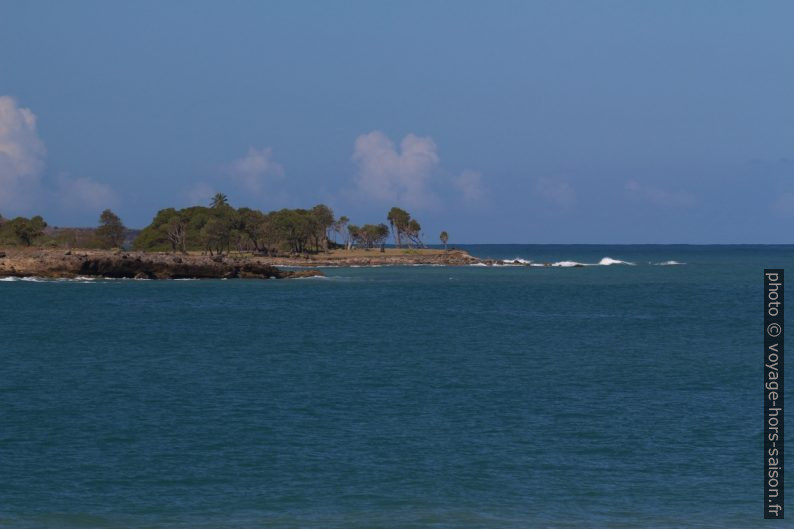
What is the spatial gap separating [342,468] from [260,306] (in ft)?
232

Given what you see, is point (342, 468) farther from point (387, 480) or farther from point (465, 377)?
point (465, 377)

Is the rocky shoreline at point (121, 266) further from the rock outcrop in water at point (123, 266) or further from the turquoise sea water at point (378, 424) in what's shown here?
the turquoise sea water at point (378, 424)

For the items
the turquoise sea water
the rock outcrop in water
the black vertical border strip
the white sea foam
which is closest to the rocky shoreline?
the rock outcrop in water

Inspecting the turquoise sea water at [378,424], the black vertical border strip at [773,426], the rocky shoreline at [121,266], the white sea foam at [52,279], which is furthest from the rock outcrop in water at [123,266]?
the black vertical border strip at [773,426]

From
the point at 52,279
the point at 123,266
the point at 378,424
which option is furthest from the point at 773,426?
the point at 52,279

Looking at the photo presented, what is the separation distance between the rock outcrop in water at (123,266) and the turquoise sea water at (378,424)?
66282 mm

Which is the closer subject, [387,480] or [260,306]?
[387,480]

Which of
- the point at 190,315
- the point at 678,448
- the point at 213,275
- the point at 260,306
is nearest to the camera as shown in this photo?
the point at 678,448

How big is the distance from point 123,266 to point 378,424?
117m

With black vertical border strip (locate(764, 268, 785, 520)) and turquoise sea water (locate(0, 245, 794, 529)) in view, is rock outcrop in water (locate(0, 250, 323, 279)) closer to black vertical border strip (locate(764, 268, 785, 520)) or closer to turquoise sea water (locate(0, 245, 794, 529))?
turquoise sea water (locate(0, 245, 794, 529))

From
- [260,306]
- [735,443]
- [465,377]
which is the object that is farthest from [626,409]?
[260,306]

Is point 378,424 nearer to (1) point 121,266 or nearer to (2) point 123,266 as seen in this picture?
(1) point 121,266

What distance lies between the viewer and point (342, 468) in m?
30.9

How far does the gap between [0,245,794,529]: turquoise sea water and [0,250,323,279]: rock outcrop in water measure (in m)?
66.3
